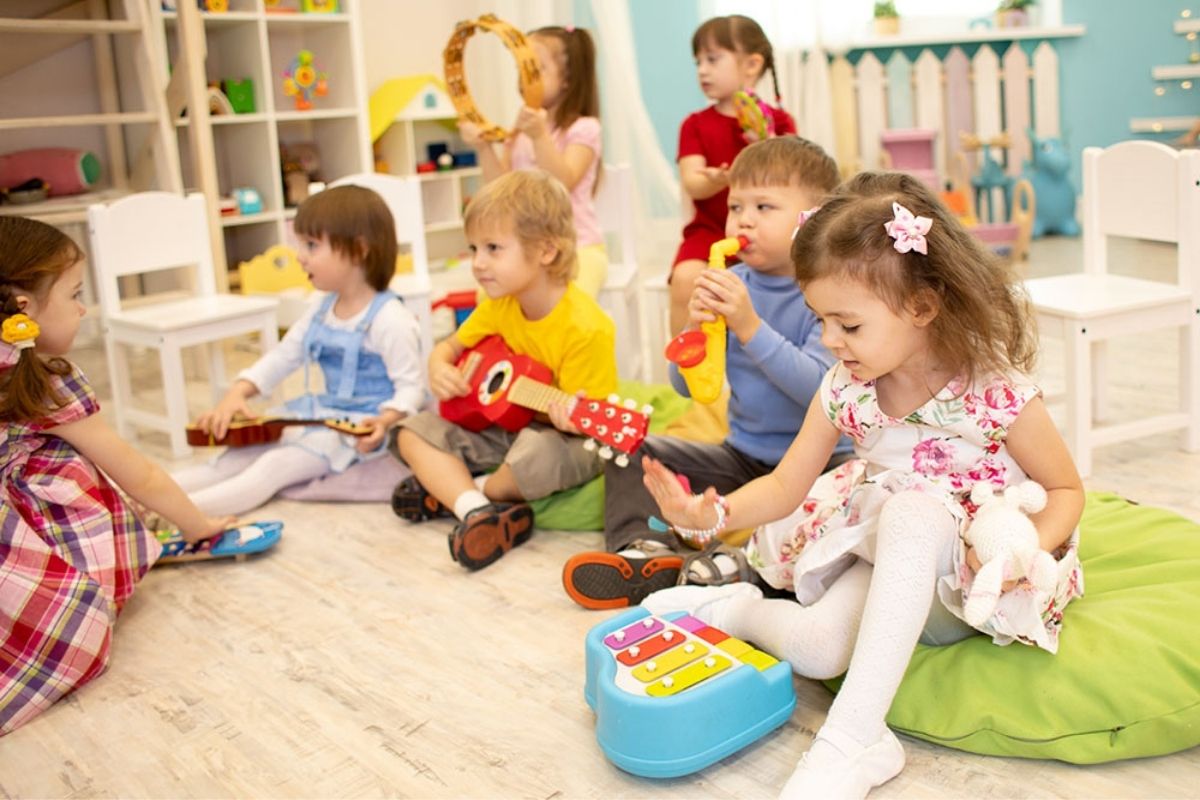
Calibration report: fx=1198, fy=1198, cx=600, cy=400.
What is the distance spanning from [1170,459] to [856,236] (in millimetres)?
1314

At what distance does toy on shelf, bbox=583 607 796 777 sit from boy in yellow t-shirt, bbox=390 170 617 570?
0.64 metres

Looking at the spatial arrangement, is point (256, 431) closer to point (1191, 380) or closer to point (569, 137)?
point (569, 137)

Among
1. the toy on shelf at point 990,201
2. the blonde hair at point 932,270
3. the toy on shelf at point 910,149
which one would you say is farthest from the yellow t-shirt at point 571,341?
the toy on shelf at point 910,149

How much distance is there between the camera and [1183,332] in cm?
232

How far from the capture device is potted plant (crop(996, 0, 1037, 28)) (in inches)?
200

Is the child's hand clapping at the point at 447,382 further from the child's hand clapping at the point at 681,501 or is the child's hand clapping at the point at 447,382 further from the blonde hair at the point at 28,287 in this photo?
the child's hand clapping at the point at 681,501

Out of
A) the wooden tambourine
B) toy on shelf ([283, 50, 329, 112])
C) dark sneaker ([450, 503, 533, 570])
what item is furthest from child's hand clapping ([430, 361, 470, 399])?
toy on shelf ([283, 50, 329, 112])

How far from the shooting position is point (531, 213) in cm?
207

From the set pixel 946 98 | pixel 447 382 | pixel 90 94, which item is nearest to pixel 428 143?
pixel 90 94

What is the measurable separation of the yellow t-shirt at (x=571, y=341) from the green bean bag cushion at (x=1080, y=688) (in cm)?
85

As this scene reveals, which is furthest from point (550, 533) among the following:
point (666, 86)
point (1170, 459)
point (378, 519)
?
point (666, 86)

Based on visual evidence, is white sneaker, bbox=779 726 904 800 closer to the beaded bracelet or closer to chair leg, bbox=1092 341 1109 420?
the beaded bracelet

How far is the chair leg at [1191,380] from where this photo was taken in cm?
230

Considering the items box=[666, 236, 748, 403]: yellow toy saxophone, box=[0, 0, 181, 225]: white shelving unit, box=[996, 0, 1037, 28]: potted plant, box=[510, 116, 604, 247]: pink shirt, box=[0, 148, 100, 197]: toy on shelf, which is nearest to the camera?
box=[666, 236, 748, 403]: yellow toy saxophone
